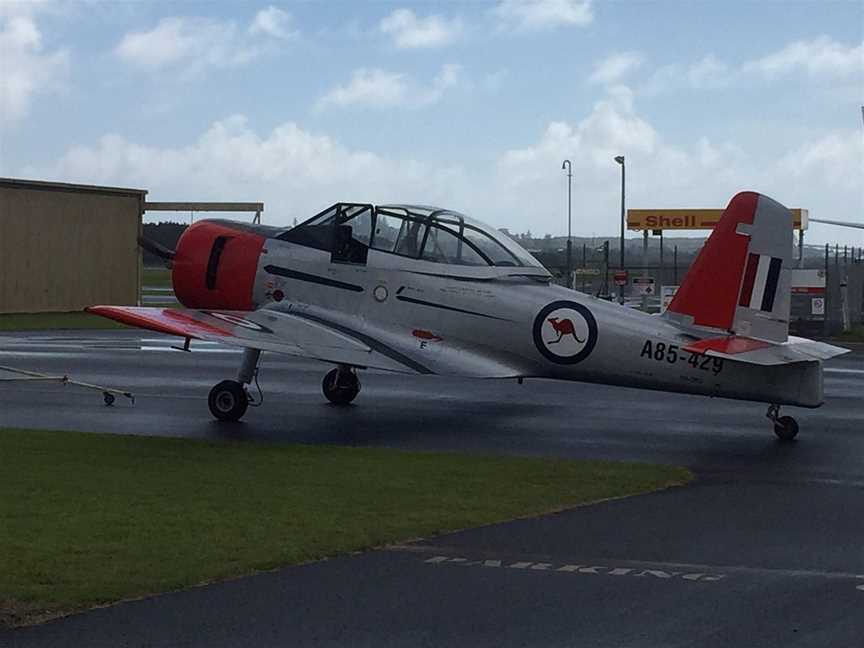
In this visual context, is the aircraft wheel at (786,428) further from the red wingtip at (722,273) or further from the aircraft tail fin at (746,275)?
the red wingtip at (722,273)

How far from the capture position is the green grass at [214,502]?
8531 millimetres

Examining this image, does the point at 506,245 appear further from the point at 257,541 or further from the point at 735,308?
the point at 257,541

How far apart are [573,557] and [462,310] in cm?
794

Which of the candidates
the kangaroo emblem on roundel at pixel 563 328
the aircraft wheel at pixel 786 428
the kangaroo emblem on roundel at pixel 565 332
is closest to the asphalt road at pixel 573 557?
the aircraft wheel at pixel 786 428

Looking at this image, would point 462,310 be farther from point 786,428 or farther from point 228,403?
point 786,428

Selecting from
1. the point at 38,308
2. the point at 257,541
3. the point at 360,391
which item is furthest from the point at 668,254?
the point at 257,541

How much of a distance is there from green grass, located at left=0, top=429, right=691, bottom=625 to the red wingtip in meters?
2.89

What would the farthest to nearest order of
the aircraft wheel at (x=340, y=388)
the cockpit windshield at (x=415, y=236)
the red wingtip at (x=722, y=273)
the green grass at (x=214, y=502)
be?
the aircraft wheel at (x=340, y=388), the cockpit windshield at (x=415, y=236), the red wingtip at (x=722, y=273), the green grass at (x=214, y=502)

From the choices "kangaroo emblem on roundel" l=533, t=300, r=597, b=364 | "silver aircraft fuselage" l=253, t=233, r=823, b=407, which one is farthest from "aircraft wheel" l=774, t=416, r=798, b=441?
"kangaroo emblem on roundel" l=533, t=300, r=597, b=364

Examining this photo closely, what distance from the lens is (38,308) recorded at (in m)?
47.0

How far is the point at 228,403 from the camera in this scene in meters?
17.0

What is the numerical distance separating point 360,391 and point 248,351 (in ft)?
12.5

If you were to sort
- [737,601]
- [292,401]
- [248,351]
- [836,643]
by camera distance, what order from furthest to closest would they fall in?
1. [292,401]
2. [248,351]
3. [737,601]
4. [836,643]

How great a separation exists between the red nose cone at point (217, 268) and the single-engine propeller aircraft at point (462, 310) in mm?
18
